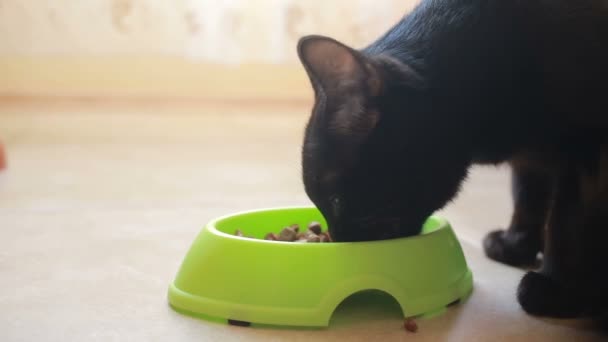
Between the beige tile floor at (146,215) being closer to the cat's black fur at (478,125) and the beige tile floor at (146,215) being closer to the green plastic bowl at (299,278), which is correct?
the green plastic bowl at (299,278)

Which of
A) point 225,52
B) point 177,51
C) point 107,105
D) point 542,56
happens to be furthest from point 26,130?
point 542,56

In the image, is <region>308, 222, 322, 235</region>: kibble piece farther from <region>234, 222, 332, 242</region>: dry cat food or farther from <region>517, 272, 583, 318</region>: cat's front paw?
<region>517, 272, 583, 318</region>: cat's front paw

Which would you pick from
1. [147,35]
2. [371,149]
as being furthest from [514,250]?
[147,35]

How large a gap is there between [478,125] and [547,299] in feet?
1.00

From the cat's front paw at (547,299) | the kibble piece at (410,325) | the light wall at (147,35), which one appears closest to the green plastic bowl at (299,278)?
the kibble piece at (410,325)

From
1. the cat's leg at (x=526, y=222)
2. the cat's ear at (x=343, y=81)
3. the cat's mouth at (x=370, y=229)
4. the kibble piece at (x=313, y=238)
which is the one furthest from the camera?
the cat's leg at (x=526, y=222)

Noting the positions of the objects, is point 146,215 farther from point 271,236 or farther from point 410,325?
point 410,325

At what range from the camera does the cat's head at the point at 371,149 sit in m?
0.98

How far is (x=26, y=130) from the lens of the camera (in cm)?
312

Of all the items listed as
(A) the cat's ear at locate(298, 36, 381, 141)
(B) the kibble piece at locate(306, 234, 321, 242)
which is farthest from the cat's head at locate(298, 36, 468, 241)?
(B) the kibble piece at locate(306, 234, 321, 242)

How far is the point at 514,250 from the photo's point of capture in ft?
4.60

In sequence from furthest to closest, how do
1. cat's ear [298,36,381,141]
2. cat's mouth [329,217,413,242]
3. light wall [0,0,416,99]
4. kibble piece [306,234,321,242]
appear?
light wall [0,0,416,99]
kibble piece [306,234,321,242]
cat's mouth [329,217,413,242]
cat's ear [298,36,381,141]

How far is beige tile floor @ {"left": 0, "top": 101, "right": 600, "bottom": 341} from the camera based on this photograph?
104 centimetres

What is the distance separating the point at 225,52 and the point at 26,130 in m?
0.98
